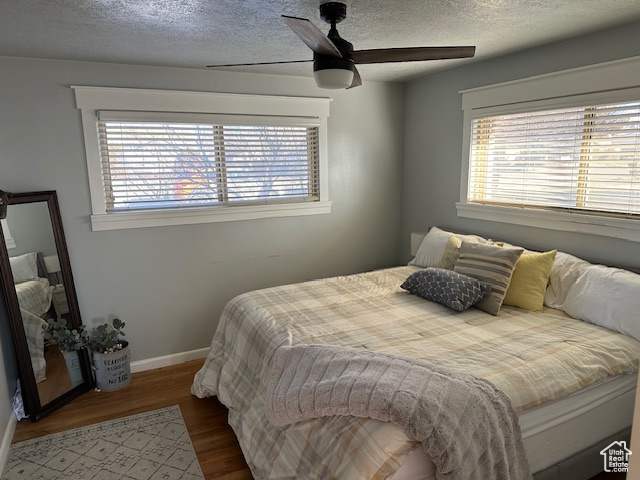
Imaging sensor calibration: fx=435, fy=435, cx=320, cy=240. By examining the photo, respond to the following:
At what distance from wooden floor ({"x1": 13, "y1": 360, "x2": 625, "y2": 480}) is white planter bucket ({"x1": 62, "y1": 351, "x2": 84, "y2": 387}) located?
0.13 metres

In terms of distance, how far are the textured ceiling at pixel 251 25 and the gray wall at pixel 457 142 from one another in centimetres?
15

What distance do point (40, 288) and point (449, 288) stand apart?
2693mm

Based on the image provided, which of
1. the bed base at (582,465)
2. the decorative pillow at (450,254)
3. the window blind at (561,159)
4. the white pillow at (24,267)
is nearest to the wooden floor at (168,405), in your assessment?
the white pillow at (24,267)

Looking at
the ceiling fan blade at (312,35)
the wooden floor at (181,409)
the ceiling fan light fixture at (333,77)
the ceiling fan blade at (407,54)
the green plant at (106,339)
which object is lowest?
the wooden floor at (181,409)

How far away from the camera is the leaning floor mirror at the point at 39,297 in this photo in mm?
2727

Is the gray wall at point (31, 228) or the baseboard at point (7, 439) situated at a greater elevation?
the gray wall at point (31, 228)

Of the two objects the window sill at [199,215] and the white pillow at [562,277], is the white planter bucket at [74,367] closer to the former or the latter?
the window sill at [199,215]

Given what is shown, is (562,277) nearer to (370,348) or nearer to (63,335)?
(370,348)

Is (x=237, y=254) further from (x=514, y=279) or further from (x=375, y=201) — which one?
(x=514, y=279)

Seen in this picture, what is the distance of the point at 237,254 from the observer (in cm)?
368

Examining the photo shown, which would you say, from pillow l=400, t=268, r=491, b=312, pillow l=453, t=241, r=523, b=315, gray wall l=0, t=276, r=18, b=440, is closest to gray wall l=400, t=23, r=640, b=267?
pillow l=453, t=241, r=523, b=315

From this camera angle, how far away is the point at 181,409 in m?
2.90

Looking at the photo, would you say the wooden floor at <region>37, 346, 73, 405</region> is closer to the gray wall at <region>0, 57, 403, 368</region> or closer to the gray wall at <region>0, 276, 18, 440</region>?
the gray wall at <region>0, 276, 18, 440</region>

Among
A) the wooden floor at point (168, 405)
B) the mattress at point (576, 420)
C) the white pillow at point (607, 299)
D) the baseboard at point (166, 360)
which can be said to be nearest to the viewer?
the mattress at point (576, 420)
